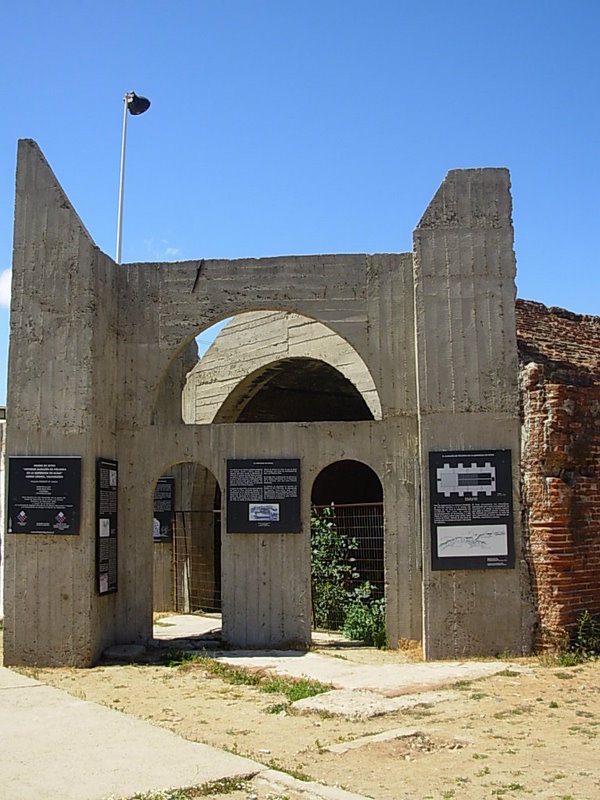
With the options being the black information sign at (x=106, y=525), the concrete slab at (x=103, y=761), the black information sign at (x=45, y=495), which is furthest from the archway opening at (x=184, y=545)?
the concrete slab at (x=103, y=761)

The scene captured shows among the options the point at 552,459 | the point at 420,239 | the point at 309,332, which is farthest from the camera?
the point at 309,332

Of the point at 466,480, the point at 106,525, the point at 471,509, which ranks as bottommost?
the point at 106,525

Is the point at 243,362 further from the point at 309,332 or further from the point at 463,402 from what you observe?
the point at 463,402

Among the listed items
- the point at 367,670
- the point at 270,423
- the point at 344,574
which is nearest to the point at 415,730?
the point at 367,670

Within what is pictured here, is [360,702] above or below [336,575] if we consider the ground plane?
below

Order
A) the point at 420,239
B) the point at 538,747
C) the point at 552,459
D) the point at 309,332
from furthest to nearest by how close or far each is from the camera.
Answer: the point at 309,332
the point at 420,239
the point at 552,459
the point at 538,747

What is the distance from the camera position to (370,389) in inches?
561

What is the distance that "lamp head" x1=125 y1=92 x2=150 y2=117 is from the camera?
21.5 m

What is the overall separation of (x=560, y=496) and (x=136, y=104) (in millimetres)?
14894

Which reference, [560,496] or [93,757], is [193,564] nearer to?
[560,496]

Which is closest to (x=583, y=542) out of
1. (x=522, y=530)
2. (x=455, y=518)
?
(x=522, y=530)

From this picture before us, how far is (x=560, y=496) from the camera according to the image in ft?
36.3

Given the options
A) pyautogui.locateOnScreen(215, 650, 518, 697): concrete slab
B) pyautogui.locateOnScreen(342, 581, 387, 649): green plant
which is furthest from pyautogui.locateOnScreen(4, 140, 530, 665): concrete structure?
pyautogui.locateOnScreen(215, 650, 518, 697): concrete slab

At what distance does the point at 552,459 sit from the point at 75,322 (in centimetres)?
610
